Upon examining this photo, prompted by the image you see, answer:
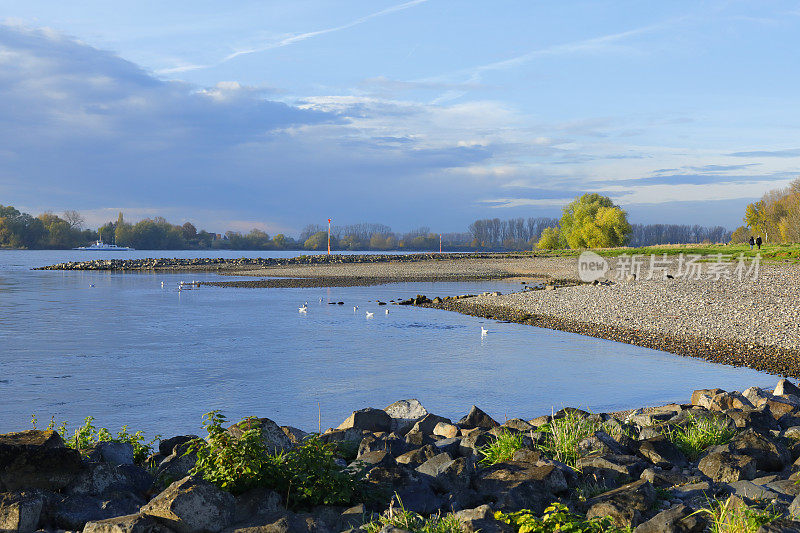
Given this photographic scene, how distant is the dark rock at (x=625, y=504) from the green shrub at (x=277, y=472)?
1.69 meters

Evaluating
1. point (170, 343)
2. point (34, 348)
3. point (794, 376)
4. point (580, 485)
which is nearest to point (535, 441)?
point (580, 485)

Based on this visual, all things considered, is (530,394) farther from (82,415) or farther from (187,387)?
(82,415)

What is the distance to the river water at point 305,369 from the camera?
32.2 ft

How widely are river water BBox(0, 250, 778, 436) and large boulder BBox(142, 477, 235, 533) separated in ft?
14.1

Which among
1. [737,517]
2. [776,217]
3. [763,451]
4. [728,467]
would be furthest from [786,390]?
[776,217]

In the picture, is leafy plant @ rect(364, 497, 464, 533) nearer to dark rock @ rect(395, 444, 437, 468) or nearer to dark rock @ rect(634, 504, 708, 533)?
dark rock @ rect(634, 504, 708, 533)

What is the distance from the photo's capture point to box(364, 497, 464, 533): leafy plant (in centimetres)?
397

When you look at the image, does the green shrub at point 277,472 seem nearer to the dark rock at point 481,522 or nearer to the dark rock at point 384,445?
the dark rock at point 481,522

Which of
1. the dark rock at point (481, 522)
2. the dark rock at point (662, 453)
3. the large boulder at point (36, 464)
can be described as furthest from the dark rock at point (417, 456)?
the large boulder at point (36, 464)

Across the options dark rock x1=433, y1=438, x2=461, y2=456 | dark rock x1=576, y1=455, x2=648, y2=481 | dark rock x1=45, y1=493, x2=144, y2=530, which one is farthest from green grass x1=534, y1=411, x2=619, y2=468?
dark rock x1=45, y1=493, x2=144, y2=530

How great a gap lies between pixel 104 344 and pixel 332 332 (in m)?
5.98

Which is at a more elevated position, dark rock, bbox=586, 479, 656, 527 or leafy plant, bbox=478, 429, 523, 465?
dark rock, bbox=586, 479, 656, 527

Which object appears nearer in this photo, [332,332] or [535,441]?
[535,441]

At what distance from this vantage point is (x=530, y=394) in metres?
10.7
